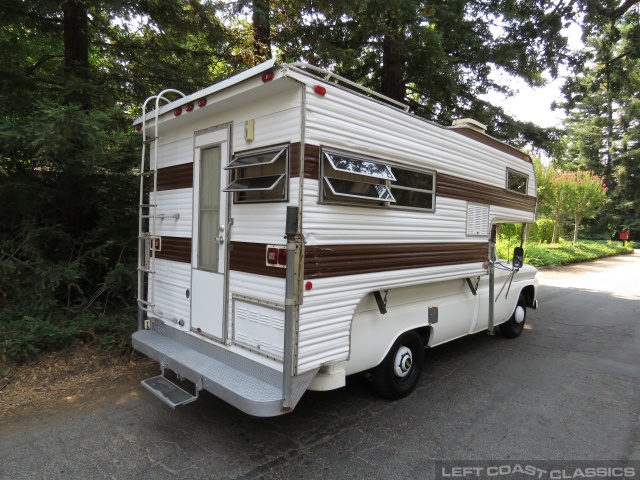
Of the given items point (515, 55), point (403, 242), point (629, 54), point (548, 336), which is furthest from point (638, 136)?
point (403, 242)

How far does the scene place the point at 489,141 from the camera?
17.8 feet

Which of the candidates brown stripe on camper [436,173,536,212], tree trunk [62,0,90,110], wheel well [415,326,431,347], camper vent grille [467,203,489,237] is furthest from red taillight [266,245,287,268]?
tree trunk [62,0,90,110]

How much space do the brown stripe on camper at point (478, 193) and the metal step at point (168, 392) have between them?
10.0ft

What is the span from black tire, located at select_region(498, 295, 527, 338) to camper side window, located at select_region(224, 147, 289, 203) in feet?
16.1

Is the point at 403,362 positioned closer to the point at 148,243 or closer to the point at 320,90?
the point at 320,90

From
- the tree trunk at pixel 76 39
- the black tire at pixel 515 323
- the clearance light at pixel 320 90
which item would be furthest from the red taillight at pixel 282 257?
the black tire at pixel 515 323

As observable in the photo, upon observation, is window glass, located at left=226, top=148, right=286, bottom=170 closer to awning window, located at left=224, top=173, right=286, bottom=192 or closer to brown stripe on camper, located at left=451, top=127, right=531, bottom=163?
awning window, located at left=224, top=173, right=286, bottom=192

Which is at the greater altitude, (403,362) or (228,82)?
(228,82)

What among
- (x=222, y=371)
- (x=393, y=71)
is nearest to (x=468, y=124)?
(x=222, y=371)

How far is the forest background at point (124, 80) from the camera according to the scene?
5.02 meters

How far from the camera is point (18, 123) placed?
484 cm

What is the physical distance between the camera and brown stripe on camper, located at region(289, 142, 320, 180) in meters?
3.08

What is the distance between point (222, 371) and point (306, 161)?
183 centimetres

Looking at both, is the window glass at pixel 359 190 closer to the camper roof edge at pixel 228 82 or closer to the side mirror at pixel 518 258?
the camper roof edge at pixel 228 82
